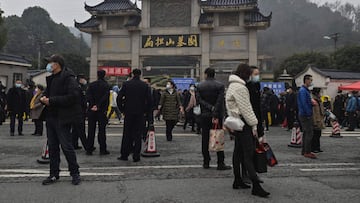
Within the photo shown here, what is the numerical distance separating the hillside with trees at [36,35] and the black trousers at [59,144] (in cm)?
5544

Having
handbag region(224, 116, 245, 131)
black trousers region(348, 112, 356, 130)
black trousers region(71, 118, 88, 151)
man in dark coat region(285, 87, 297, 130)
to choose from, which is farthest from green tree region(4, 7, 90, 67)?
handbag region(224, 116, 245, 131)

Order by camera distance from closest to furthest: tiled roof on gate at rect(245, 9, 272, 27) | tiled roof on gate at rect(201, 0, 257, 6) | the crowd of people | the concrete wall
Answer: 1. the crowd of people
2. the concrete wall
3. tiled roof on gate at rect(245, 9, 272, 27)
4. tiled roof on gate at rect(201, 0, 257, 6)

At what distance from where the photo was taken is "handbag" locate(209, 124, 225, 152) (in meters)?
5.66

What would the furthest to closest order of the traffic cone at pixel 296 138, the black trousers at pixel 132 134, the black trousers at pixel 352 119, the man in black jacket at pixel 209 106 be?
the black trousers at pixel 352 119, the traffic cone at pixel 296 138, the black trousers at pixel 132 134, the man in black jacket at pixel 209 106

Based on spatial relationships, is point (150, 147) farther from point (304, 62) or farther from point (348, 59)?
point (304, 62)

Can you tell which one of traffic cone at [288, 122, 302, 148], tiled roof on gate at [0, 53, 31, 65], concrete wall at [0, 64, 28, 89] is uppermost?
tiled roof on gate at [0, 53, 31, 65]

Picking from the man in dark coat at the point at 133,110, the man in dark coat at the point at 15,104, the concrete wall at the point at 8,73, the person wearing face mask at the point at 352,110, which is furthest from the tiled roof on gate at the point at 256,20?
the man in dark coat at the point at 133,110

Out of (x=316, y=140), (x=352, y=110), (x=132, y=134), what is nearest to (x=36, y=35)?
(x=352, y=110)

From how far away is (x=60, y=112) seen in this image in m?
5.05

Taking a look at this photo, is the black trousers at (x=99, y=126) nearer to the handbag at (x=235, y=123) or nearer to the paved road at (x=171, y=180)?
the paved road at (x=171, y=180)

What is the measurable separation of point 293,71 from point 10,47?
4970 centimetres

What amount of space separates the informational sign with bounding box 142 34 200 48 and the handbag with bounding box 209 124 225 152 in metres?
22.3

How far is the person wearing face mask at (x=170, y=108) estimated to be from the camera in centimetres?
974

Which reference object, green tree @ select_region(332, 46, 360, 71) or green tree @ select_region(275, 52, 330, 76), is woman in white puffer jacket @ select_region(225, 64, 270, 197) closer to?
green tree @ select_region(332, 46, 360, 71)
